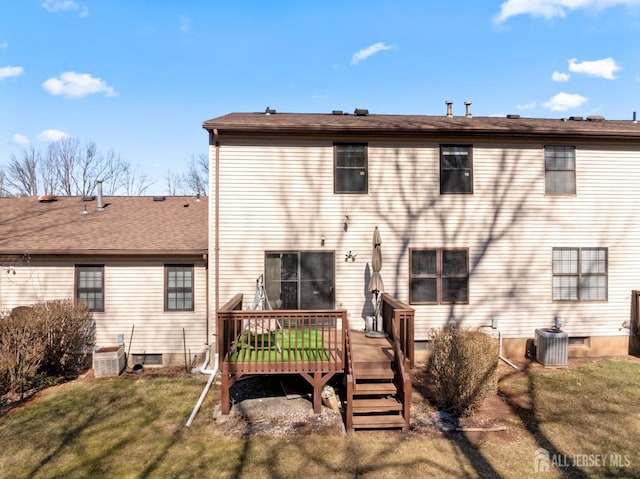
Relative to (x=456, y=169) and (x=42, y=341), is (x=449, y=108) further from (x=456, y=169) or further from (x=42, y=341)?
(x=42, y=341)

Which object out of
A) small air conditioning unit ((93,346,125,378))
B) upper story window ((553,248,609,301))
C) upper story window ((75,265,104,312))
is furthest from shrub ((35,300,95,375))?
upper story window ((553,248,609,301))

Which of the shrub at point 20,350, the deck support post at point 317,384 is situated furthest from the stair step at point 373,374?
the shrub at point 20,350

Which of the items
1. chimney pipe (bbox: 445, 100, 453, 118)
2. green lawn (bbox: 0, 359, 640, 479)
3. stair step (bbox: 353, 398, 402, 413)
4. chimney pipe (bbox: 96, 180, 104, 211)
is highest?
chimney pipe (bbox: 445, 100, 453, 118)

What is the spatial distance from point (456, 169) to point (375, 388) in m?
6.17

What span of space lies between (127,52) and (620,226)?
19298mm

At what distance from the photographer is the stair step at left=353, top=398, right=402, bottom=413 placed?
19.2 ft

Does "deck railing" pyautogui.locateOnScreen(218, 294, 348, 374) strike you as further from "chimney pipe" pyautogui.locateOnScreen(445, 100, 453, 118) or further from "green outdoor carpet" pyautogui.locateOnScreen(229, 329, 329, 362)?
"chimney pipe" pyautogui.locateOnScreen(445, 100, 453, 118)

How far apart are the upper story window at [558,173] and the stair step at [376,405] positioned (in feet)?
24.1

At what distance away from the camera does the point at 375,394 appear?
620 centimetres

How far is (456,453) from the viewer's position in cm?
512

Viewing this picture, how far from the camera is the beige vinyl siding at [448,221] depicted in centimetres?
890

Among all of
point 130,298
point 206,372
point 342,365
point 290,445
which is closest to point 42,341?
point 130,298

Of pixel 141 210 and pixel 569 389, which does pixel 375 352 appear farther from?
pixel 141 210

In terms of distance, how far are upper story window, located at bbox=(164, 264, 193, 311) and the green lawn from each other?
8.87ft
